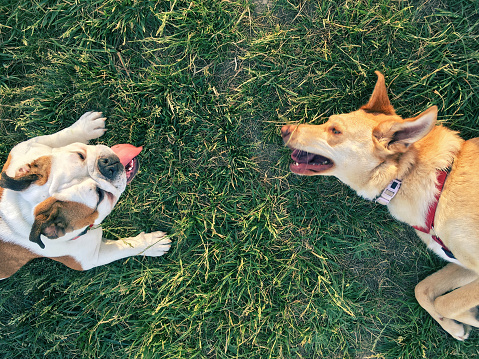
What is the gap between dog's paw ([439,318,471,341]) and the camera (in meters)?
4.35

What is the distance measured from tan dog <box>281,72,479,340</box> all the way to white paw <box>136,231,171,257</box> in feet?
7.01

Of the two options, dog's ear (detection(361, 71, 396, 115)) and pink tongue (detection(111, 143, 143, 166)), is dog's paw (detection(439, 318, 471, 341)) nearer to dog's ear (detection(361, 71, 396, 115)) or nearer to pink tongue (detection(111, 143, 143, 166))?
dog's ear (detection(361, 71, 396, 115))

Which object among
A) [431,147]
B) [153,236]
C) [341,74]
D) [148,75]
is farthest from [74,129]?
[431,147]

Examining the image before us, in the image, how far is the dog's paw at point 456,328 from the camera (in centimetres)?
435

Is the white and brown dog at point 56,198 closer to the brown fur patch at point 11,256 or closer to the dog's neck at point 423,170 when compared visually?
the brown fur patch at point 11,256

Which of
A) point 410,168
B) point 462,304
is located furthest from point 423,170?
point 462,304

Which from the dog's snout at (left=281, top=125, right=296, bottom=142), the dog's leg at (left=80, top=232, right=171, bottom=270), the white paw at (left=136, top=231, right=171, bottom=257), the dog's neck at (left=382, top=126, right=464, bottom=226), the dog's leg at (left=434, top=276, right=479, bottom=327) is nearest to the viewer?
the dog's neck at (left=382, top=126, right=464, bottom=226)

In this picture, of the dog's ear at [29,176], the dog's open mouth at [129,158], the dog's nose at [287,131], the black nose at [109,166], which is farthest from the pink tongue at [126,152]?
the dog's nose at [287,131]

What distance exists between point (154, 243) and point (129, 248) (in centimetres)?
33

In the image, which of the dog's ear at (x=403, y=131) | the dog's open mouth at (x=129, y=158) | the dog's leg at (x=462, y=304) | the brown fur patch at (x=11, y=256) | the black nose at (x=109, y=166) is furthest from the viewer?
the dog's open mouth at (x=129, y=158)

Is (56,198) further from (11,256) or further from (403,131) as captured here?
(403,131)

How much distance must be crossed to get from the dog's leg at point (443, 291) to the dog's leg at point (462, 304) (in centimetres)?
16

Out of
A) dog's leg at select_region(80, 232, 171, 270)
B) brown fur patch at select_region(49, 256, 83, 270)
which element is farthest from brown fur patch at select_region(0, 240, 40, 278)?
dog's leg at select_region(80, 232, 171, 270)

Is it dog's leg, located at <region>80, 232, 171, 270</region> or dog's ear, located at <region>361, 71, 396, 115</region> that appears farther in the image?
dog's leg, located at <region>80, 232, 171, 270</region>
